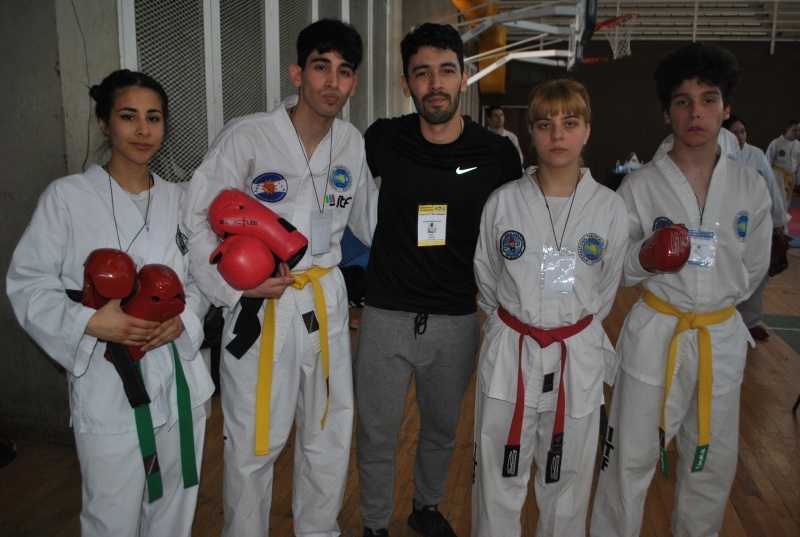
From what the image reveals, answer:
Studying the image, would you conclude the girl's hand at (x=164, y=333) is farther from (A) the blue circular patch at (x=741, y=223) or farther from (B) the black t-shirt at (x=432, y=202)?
(A) the blue circular patch at (x=741, y=223)

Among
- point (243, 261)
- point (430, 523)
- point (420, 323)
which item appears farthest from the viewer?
point (430, 523)

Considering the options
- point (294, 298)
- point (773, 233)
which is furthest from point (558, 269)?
point (773, 233)

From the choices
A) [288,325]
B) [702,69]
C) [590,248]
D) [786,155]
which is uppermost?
[786,155]

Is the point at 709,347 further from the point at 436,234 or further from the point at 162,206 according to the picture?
the point at 162,206

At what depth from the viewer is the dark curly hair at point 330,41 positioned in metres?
1.88

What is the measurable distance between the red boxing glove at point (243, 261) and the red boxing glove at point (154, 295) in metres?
0.13

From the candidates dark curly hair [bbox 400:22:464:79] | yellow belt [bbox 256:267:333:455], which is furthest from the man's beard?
yellow belt [bbox 256:267:333:455]

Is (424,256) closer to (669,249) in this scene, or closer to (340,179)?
(340,179)

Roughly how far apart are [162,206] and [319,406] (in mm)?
783

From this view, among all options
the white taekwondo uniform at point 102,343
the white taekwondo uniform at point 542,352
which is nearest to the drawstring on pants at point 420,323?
the white taekwondo uniform at point 542,352

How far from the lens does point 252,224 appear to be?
1617 mm

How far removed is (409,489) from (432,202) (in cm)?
128

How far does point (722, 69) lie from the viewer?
1910mm

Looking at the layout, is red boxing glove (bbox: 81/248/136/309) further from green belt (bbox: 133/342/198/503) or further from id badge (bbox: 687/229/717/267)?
id badge (bbox: 687/229/717/267)
